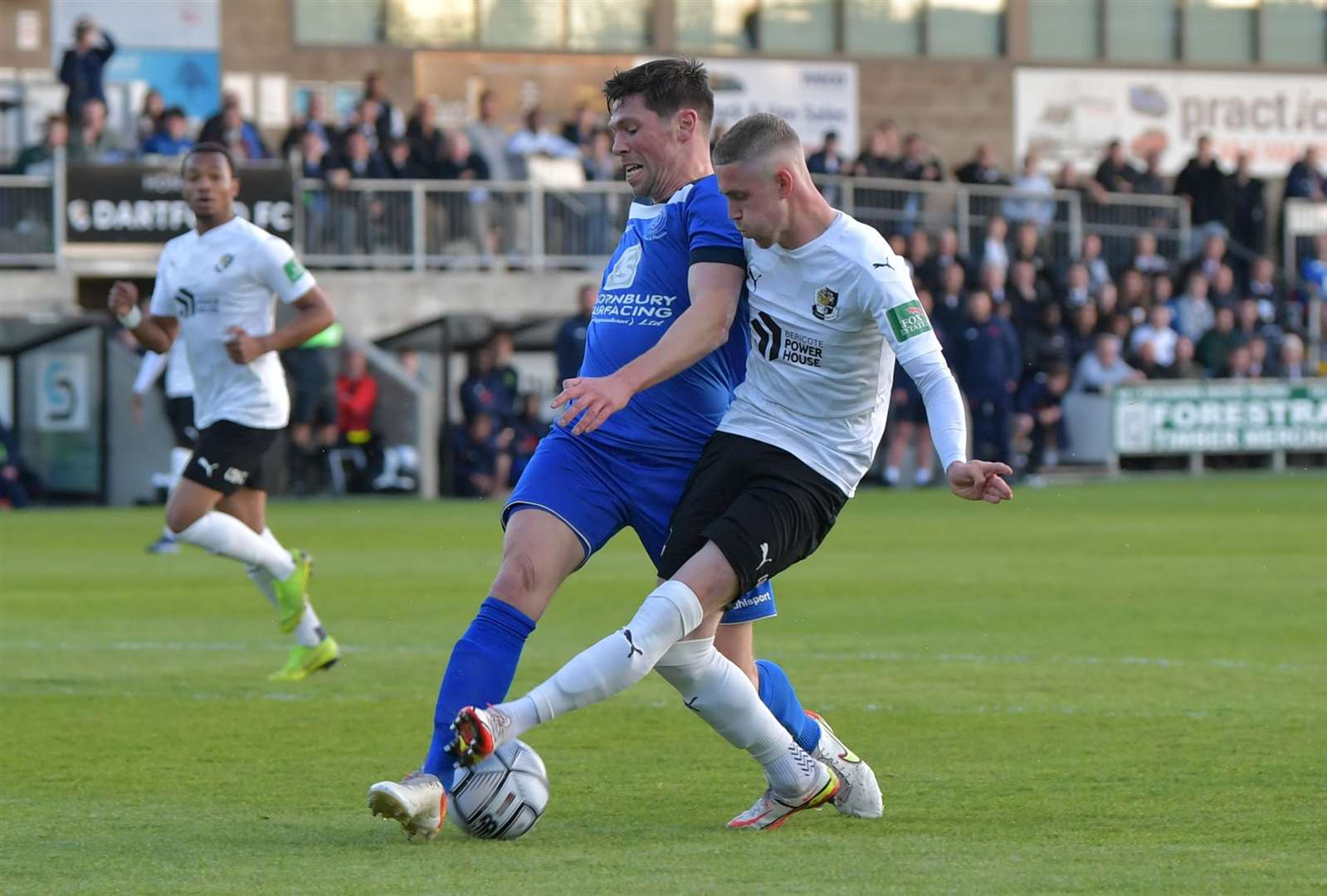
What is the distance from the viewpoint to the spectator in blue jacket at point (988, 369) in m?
25.2

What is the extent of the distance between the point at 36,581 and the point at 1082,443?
15.4m

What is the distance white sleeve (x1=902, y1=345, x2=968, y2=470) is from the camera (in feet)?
19.1

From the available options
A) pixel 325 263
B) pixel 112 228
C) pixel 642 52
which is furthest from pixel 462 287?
pixel 642 52

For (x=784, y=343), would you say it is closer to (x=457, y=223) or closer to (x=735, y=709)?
(x=735, y=709)

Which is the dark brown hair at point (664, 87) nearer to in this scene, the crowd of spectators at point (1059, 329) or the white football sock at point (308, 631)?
the white football sock at point (308, 631)

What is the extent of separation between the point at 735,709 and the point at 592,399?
0.96 meters

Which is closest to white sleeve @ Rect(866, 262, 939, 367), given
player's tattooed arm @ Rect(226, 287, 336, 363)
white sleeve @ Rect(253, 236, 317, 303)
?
player's tattooed arm @ Rect(226, 287, 336, 363)

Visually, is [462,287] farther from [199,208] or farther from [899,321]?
[899,321]

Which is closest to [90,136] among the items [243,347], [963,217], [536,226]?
[536,226]

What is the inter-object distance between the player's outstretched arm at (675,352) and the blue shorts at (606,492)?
258mm

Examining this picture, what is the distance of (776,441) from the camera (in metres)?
6.02

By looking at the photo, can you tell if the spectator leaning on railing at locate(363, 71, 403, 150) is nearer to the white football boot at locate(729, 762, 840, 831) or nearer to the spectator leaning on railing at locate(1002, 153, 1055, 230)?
the spectator leaning on railing at locate(1002, 153, 1055, 230)

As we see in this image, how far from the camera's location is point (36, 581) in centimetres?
1452

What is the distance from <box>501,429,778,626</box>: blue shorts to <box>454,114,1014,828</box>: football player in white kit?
0.13 meters
